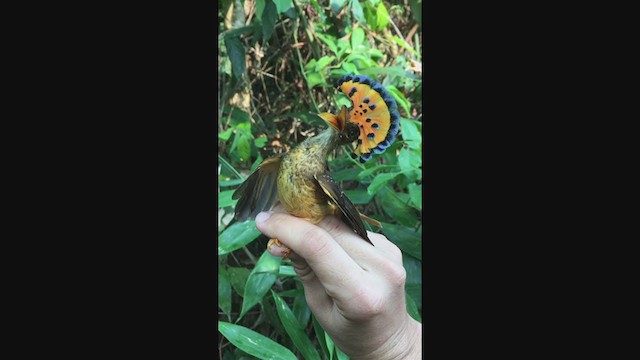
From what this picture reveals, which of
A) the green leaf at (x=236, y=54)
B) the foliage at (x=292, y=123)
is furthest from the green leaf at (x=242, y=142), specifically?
the green leaf at (x=236, y=54)

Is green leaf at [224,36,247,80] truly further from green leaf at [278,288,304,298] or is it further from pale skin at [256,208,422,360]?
green leaf at [278,288,304,298]

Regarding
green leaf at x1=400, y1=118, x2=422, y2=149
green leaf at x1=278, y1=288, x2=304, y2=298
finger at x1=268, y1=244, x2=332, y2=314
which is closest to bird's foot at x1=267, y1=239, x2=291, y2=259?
finger at x1=268, y1=244, x2=332, y2=314

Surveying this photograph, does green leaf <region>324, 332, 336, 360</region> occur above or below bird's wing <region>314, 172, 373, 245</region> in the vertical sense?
below

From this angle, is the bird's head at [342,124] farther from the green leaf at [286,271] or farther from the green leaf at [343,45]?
the green leaf at [286,271]

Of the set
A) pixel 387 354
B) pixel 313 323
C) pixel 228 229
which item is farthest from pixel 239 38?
pixel 387 354

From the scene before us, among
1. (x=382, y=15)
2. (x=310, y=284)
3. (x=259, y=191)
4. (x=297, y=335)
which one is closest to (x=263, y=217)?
(x=259, y=191)

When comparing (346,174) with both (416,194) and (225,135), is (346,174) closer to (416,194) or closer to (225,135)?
(416,194)
